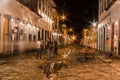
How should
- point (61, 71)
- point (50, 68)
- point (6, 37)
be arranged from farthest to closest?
point (6, 37) < point (50, 68) < point (61, 71)

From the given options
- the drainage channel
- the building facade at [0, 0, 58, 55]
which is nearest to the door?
the building facade at [0, 0, 58, 55]

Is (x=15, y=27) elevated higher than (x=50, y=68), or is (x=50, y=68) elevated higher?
(x=15, y=27)

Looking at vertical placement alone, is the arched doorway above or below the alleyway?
above

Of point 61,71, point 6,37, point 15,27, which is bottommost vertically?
point 61,71

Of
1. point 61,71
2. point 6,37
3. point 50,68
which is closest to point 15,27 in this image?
point 6,37

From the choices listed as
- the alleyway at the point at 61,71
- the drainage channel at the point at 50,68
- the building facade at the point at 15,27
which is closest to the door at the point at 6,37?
the building facade at the point at 15,27

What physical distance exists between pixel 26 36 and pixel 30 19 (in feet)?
9.30

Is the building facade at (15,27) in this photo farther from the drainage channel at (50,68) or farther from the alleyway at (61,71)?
the drainage channel at (50,68)

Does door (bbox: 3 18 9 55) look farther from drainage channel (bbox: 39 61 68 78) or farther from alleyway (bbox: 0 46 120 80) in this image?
drainage channel (bbox: 39 61 68 78)

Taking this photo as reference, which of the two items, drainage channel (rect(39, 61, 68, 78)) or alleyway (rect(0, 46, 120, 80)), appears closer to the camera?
alleyway (rect(0, 46, 120, 80))

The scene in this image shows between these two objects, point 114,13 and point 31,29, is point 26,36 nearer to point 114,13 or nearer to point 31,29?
point 31,29

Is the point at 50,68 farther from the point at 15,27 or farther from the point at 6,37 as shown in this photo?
the point at 15,27

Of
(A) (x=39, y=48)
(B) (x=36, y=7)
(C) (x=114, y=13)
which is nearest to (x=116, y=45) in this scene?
(C) (x=114, y=13)

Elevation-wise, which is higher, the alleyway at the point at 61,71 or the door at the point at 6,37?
the door at the point at 6,37
